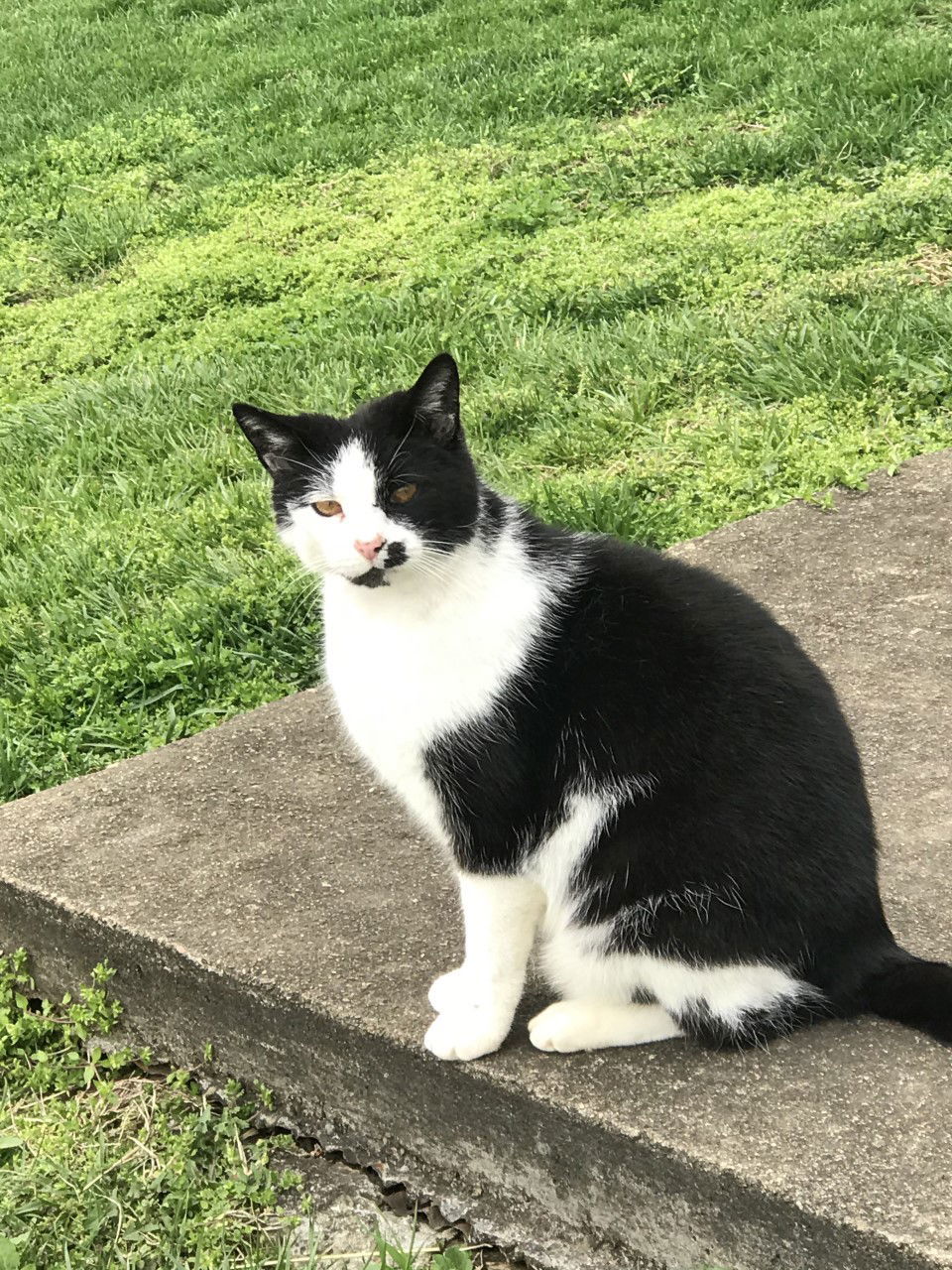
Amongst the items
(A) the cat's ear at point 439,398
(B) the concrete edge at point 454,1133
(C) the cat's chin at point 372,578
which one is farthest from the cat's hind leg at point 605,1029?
(A) the cat's ear at point 439,398

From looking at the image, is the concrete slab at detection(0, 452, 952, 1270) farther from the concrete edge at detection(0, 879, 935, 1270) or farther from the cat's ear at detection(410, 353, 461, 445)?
the cat's ear at detection(410, 353, 461, 445)

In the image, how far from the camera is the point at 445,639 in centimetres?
219

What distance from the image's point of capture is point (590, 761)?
83.6 inches

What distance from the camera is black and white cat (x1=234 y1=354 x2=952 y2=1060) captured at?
204 cm

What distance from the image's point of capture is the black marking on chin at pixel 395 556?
2.14 metres

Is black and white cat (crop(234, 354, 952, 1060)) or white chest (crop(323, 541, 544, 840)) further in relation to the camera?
white chest (crop(323, 541, 544, 840))

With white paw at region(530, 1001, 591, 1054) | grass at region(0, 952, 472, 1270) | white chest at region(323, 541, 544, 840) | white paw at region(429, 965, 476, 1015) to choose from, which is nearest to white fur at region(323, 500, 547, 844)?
white chest at region(323, 541, 544, 840)

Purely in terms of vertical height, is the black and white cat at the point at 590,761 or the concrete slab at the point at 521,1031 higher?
the black and white cat at the point at 590,761

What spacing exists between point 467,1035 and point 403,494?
89cm

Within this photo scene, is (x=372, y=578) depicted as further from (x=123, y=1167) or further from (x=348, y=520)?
(x=123, y=1167)

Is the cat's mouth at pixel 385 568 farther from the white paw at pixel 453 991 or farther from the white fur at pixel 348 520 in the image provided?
the white paw at pixel 453 991

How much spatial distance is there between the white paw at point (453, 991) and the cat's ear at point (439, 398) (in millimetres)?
918

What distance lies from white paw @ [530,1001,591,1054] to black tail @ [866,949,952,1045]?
45 cm

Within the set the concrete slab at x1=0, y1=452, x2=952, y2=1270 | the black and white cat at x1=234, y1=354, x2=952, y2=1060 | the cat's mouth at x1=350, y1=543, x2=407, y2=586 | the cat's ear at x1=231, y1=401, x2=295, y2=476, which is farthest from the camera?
the cat's ear at x1=231, y1=401, x2=295, y2=476
